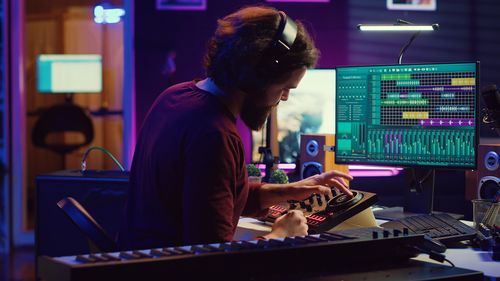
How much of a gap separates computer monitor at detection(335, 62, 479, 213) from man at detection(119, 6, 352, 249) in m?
0.83

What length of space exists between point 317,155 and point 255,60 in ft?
4.34

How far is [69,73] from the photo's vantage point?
661 cm

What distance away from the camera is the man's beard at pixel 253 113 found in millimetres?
1961

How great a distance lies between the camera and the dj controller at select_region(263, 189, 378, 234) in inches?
90.4

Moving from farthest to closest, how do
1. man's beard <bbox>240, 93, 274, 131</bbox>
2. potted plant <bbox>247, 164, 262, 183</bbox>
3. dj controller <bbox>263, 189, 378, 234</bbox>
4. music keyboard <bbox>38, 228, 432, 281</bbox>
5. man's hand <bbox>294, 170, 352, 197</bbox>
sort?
potted plant <bbox>247, 164, 262, 183</bbox> < man's hand <bbox>294, 170, 352, 197</bbox> < dj controller <bbox>263, 189, 378, 234</bbox> < man's beard <bbox>240, 93, 274, 131</bbox> < music keyboard <bbox>38, 228, 432, 281</bbox>

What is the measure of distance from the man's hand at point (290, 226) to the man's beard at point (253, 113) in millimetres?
258

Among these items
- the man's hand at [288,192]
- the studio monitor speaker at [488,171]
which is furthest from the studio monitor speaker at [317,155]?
the man's hand at [288,192]

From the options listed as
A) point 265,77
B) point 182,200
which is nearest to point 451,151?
point 265,77

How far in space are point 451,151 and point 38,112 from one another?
15.4 ft

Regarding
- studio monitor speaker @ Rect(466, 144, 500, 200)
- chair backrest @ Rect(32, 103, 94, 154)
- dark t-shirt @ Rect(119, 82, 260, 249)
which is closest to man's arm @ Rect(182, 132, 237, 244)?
dark t-shirt @ Rect(119, 82, 260, 249)

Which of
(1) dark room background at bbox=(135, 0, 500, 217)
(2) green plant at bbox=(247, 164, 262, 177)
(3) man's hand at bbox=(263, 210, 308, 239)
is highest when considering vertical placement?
(1) dark room background at bbox=(135, 0, 500, 217)

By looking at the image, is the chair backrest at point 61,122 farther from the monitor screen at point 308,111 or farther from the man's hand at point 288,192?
the man's hand at point 288,192

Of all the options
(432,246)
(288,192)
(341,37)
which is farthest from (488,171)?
(341,37)

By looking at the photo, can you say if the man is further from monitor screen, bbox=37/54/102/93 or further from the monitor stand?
monitor screen, bbox=37/54/102/93
